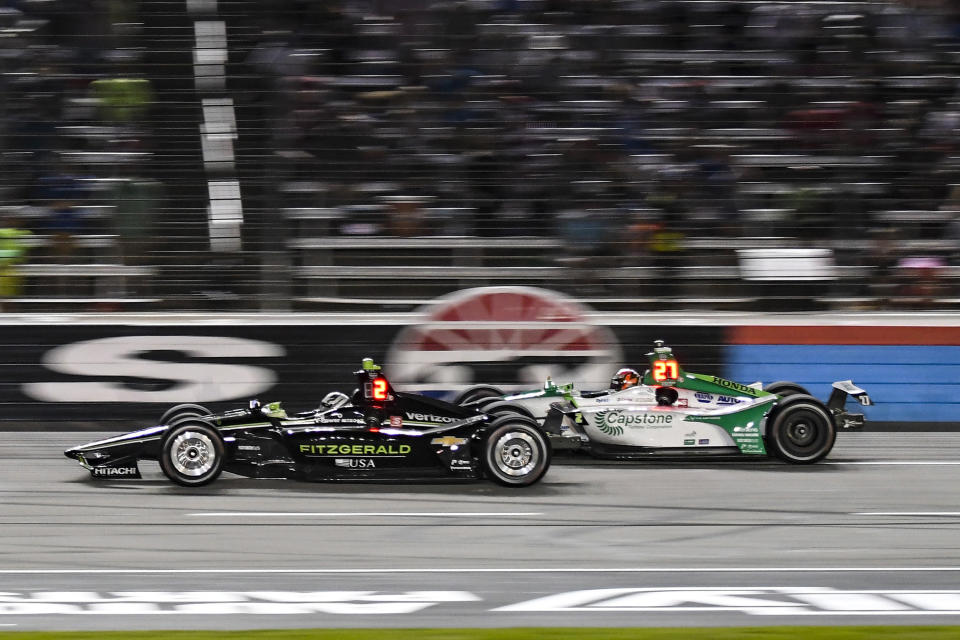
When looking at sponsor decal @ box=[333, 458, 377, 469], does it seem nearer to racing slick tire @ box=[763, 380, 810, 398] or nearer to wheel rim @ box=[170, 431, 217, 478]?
wheel rim @ box=[170, 431, 217, 478]

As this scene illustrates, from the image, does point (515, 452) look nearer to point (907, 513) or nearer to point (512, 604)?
point (907, 513)

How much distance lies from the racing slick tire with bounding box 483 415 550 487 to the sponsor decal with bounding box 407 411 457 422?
19.2 inches

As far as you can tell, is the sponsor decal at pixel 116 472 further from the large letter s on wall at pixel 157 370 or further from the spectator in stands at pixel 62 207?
the spectator in stands at pixel 62 207

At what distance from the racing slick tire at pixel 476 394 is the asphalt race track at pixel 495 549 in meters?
1.08

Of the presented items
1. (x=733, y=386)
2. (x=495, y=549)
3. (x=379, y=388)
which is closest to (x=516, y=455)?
(x=379, y=388)

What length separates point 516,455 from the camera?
9031 mm

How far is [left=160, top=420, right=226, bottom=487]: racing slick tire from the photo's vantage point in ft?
29.0

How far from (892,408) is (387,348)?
484 centimetres

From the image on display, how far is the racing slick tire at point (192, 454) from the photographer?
8844 mm

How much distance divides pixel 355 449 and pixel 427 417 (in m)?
0.65

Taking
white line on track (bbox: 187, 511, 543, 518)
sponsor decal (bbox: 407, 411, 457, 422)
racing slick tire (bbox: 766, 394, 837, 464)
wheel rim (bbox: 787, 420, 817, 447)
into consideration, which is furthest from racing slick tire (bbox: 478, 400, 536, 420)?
wheel rim (bbox: 787, 420, 817, 447)

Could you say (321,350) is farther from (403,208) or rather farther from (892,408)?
(892,408)

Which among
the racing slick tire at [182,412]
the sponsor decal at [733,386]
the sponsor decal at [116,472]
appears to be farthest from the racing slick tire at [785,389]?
the sponsor decal at [116,472]

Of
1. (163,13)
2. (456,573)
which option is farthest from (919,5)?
(456,573)
